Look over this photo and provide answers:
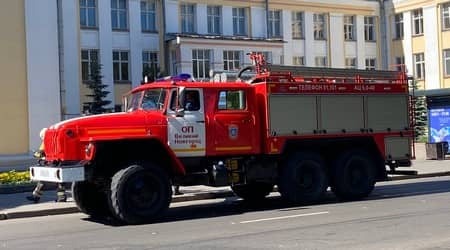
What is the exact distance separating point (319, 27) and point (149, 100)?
4103 cm

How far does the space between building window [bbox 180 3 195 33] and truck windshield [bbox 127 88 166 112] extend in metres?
32.7

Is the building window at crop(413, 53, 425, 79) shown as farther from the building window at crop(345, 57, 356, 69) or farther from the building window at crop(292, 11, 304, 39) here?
the building window at crop(292, 11, 304, 39)

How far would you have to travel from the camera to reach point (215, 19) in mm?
48406

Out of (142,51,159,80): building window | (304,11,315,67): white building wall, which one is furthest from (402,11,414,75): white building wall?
(142,51,159,80): building window

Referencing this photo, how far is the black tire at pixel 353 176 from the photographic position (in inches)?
649

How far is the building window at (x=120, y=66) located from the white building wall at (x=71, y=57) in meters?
2.81

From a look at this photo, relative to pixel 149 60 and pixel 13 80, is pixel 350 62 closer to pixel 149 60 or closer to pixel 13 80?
pixel 149 60

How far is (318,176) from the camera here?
52.7 ft

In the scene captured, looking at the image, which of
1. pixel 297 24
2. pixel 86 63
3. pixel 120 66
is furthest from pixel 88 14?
pixel 297 24

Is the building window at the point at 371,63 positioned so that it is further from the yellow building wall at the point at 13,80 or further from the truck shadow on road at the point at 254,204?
the truck shadow on road at the point at 254,204

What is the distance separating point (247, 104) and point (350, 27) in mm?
42388

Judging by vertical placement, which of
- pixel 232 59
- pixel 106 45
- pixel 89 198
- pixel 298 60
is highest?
pixel 106 45

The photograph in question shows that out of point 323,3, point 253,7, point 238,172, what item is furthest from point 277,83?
point 323,3

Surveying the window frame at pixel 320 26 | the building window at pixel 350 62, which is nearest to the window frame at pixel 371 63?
the building window at pixel 350 62
